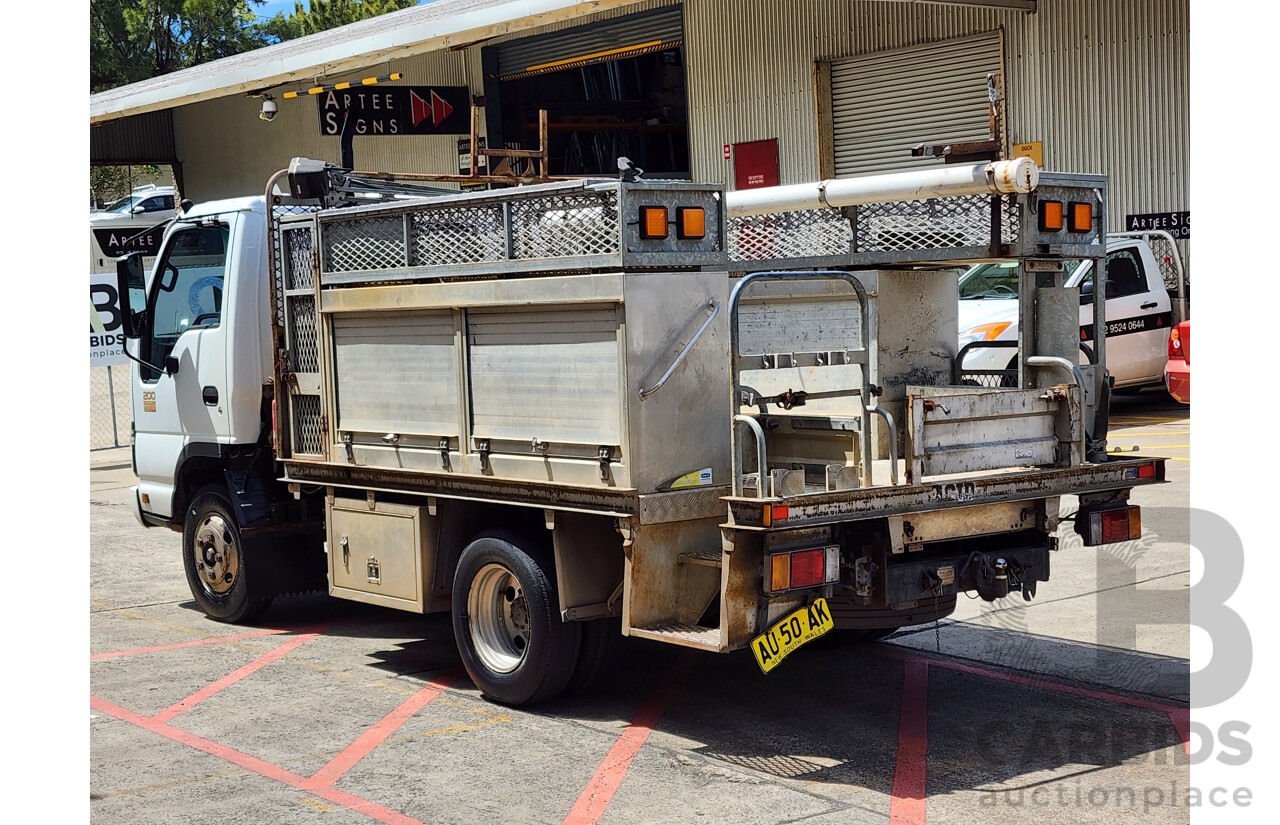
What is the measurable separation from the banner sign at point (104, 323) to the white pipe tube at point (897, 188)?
1319cm

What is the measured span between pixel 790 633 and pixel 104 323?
50.8ft

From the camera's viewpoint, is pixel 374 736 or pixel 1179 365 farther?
pixel 1179 365

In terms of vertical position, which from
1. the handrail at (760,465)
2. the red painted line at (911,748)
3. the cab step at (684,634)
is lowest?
the red painted line at (911,748)

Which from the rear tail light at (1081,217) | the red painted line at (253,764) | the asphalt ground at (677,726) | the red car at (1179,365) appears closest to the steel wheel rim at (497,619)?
the asphalt ground at (677,726)

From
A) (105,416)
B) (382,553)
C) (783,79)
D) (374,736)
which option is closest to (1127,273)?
(783,79)

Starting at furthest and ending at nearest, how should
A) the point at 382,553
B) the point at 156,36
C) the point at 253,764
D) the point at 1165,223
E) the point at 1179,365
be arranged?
the point at 156,36
the point at 1165,223
the point at 1179,365
the point at 382,553
the point at 253,764

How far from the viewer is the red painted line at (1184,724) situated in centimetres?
627

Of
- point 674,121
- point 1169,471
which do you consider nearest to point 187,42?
point 674,121

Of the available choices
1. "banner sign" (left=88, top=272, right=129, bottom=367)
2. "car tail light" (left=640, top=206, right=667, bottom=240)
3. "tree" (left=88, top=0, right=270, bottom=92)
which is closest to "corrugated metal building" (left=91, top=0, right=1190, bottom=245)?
"banner sign" (left=88, top=272, right=129, bottom=367)

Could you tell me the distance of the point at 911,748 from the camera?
A: 6320 millimetres

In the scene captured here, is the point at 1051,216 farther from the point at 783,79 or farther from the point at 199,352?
the point at 783,79

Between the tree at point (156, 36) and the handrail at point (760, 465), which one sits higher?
the tree at point (156, 36)

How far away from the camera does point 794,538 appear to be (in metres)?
6.00

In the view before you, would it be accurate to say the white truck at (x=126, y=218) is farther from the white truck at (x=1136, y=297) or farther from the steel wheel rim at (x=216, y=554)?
the white truck at (x=1136, y=297)
